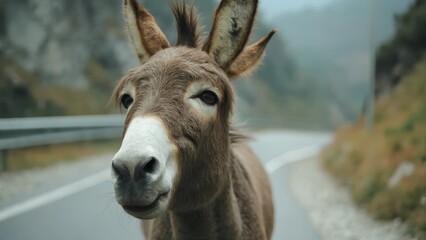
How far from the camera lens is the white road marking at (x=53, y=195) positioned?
6695 millimetres

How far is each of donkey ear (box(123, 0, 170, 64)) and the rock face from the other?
26.9 ft

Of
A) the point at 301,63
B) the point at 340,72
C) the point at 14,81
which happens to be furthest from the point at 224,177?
the point at 301,63

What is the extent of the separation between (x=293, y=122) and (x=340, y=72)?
15.1 metres

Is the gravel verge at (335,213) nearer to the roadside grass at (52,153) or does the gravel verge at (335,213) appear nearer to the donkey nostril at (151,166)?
the donkey nostril at (151,166)

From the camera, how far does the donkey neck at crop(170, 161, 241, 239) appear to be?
10.5 ft

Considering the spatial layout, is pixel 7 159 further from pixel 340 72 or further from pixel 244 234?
pixel 340 72

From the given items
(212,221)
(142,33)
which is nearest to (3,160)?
(142,33)

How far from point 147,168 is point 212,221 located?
1.09 meters

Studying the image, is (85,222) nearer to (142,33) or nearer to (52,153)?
(142,33)

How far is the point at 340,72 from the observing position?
47281 mm

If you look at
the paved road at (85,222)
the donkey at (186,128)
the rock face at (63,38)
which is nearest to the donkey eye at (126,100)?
the donkey at (186,128)

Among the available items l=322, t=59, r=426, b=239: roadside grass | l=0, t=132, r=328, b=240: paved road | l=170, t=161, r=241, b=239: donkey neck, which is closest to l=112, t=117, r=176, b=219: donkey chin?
l=170, t=161, r=241, b=239: donkey neck

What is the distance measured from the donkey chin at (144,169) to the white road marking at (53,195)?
4.65m

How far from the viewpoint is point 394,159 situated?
273 inches
